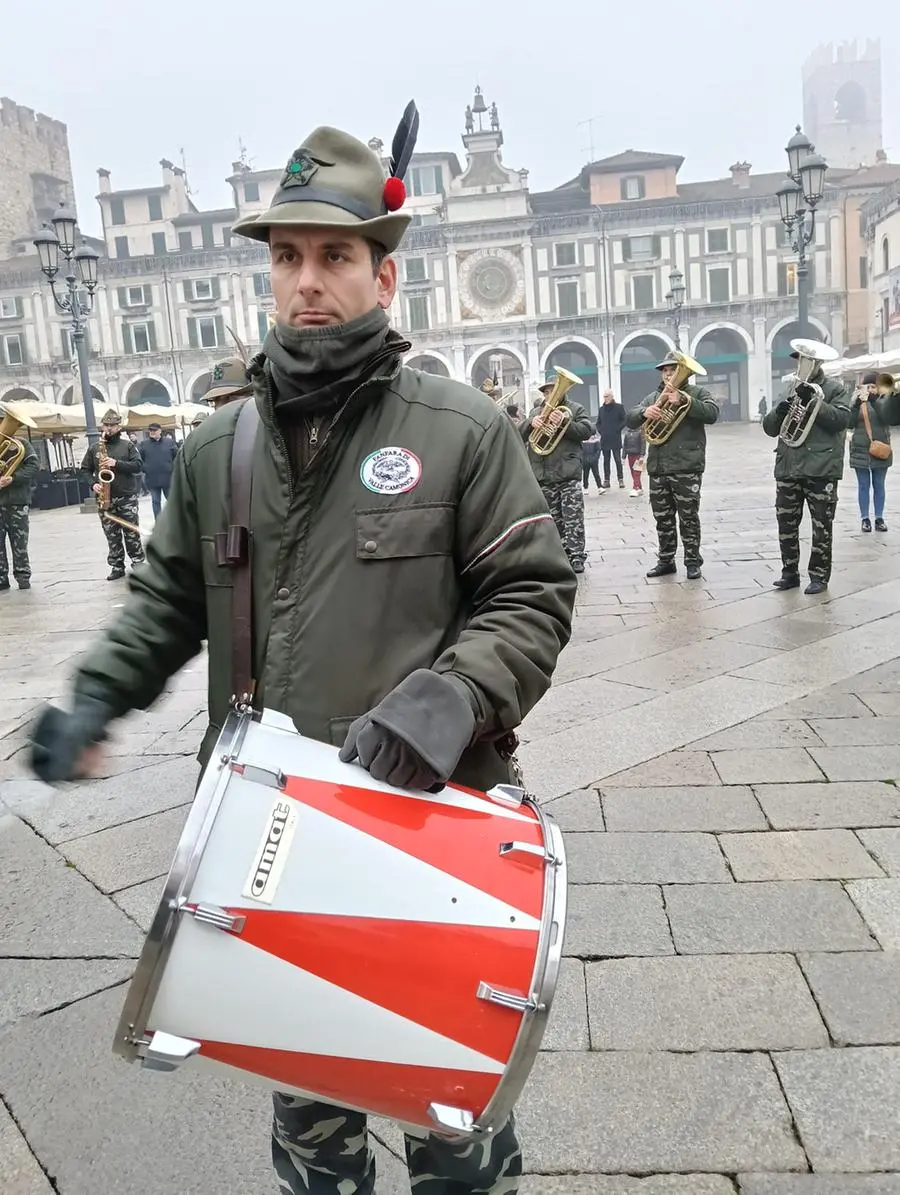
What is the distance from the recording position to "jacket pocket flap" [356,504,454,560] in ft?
5.09

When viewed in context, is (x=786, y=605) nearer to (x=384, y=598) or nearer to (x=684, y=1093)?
(x=684, y=1093)

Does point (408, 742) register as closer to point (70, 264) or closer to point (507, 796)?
point (507, 796)

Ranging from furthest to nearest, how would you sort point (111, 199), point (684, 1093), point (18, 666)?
1. point (111, 199)
2. point (18, 666)
3. point (684, 1093)

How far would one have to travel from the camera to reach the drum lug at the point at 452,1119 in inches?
48.6

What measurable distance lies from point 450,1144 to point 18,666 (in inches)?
253

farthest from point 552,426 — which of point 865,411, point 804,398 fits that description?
point 865,411

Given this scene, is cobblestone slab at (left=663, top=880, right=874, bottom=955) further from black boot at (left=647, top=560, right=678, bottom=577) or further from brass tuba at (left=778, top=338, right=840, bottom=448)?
black boot at (left=647, top=560, right=678, bottom=577)

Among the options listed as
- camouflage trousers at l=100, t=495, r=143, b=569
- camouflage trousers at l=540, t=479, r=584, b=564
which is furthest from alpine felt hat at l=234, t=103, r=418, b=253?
camouflage trousers at l=100, t=495, r=143, b=569

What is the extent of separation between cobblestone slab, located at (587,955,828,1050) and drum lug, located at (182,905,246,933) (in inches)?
59.1

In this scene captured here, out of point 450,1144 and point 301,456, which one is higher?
point 301,456

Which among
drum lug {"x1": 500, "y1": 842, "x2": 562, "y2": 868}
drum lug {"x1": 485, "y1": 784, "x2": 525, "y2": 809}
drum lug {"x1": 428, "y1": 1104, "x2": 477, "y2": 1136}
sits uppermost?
drum lug {"x1": 485, "y1": 784, "x2": 525, "y2": 809}

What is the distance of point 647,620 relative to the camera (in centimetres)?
720

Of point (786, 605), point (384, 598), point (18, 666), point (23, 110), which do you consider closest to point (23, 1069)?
point (384, 598)

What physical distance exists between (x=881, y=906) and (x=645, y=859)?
0.75m
